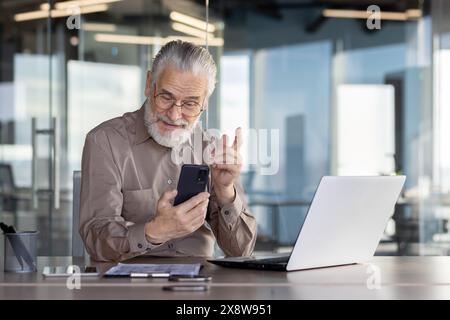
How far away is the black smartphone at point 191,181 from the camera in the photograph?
267 centimetres

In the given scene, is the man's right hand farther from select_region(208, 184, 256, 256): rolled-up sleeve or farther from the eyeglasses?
the eyeglasses

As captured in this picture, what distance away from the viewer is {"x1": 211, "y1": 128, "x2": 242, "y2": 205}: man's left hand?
2902 mm

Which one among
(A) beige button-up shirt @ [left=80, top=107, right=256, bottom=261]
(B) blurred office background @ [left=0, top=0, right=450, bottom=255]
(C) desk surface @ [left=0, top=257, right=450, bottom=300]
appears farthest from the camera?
(B) blurred office background @ [left=0, top=0, right=450, bottom=255]

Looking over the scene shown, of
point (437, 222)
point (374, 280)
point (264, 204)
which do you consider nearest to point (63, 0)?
point (264, 204)

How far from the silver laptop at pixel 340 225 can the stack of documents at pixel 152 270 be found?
0.23 meters

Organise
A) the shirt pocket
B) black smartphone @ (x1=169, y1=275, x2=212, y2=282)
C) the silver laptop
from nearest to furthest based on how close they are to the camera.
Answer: black smartphone @ (x1=169, y1=275, x2=212, y2=282)
the silver laptop
the shirt pocket

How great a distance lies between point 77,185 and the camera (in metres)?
3.50

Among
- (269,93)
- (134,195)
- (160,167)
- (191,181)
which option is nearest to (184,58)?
(160,167)

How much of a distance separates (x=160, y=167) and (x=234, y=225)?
13.0 inches

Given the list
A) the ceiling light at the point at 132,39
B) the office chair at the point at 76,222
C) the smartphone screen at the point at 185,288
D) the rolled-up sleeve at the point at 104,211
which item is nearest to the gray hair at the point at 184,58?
the rolled-up sleeve at the point at 104,211

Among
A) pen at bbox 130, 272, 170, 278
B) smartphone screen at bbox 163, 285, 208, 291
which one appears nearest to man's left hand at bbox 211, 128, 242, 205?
pen at bbox 130, 272, 170, 278

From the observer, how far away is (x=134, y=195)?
318 cm

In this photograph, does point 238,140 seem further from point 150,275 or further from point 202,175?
point 150,275
